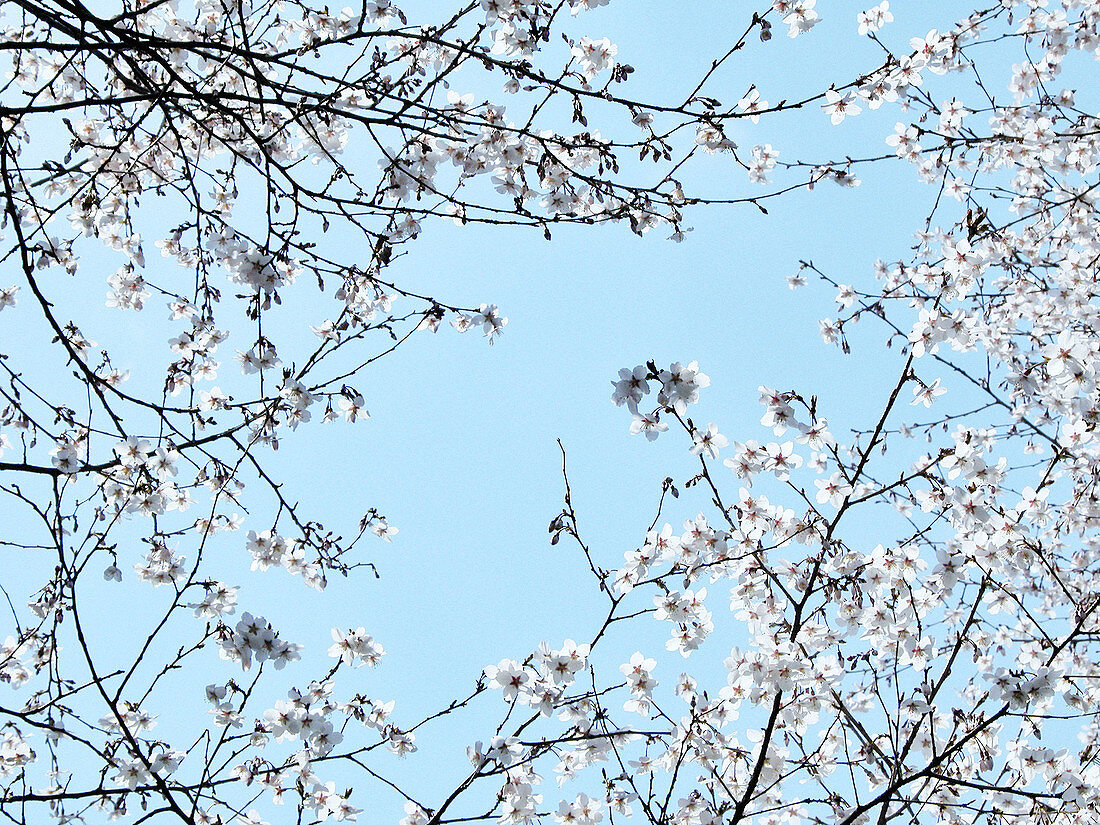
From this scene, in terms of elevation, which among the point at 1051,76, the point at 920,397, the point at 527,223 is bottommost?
the point at 920,397

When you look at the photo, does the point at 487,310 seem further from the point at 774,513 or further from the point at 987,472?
the point at 987,472

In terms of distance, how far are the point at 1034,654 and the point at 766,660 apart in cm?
284

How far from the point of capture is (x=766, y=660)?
3.60 m

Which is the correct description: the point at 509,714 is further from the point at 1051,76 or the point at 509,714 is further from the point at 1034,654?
the point at 1051,76

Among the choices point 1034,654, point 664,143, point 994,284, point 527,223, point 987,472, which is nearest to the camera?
point 527,223

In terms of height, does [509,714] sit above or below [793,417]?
below

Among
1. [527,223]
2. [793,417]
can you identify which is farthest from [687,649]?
[527,223]

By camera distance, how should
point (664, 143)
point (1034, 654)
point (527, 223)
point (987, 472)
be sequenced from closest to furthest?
point (527, 223)
point (664, 143)
point (987, 472)
point (1034, 654)

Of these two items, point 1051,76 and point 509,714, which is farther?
point 1051,76

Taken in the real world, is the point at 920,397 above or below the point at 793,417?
above

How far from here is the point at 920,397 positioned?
13.7 ft

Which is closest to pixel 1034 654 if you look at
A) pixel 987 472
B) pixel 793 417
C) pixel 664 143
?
pixel 987 472

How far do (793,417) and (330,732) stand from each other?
264cm

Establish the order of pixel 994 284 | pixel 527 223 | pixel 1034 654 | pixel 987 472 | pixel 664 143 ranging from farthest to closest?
1. pixel 994 284
2. pixel 1034 654
3. pixel 987 472
4. pixel 664 143
5. pixel 527 223
